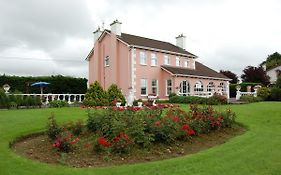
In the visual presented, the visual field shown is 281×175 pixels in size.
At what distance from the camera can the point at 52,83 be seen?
3534 cm

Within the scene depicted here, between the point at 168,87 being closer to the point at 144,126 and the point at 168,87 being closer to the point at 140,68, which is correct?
the point at 140,68

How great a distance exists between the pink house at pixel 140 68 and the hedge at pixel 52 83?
A: 1.97m

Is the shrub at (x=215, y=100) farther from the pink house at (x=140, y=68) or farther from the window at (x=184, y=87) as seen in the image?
the window at (x=184, y=87)

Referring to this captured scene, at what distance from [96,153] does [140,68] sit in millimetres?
26382

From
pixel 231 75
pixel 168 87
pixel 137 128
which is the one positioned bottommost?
pixel 137 128

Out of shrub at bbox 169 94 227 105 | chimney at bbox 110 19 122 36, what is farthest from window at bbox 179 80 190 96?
chimney at bbox 110 19 122 36

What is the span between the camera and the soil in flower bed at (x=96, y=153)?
7.30 m

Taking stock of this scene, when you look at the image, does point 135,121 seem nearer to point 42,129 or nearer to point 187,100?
point 42,129

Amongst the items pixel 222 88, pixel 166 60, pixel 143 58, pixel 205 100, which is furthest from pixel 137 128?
pixel 222 88

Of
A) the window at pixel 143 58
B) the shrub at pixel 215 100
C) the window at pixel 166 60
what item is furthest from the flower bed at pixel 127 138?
the window at pixel 166 60

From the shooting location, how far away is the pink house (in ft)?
110

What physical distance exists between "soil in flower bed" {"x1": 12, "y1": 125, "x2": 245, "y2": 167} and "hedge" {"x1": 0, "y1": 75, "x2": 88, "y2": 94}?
24804mm

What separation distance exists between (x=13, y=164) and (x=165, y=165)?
3367 mm

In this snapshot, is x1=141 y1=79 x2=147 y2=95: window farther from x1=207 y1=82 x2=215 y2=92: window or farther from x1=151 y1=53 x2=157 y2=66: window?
x1=207 y1=82 x2=215 y2=92: window
